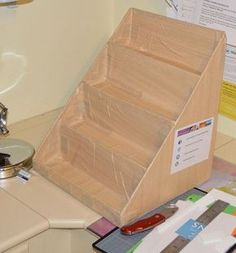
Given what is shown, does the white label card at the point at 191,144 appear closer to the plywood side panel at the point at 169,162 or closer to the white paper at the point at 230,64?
the plywood side panel at the point at 169,162

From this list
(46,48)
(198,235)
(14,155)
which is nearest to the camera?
(198,235)

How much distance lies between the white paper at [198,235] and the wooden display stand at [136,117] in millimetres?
67

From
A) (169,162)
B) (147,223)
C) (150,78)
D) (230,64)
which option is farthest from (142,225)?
(230,64)

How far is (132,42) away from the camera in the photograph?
4.28 ft

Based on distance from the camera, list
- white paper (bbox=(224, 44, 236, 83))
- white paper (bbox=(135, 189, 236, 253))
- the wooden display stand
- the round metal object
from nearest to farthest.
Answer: white paper (bbox=(135, 189, 236, 253)) < the wooden display stand < the round metal object < white paper (bbox=(224, 44, 236, 83))

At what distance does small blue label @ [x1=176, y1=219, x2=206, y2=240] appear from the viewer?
1.04m

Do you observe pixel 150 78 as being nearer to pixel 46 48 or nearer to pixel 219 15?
pixel 219 15

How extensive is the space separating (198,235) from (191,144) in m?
0.22

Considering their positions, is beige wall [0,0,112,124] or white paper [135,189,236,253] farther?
beige wall [0,0,112,124]

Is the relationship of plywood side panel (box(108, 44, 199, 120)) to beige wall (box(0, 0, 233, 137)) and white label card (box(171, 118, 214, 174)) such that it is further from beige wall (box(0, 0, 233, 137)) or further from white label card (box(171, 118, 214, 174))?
beige wall (box(0, 0, 233, 137))

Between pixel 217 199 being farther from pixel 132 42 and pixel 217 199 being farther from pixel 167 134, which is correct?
pixel 132 42

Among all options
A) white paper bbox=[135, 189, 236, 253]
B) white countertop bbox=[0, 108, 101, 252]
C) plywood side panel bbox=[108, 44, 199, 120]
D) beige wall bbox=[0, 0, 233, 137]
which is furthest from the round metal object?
white paper bbox=[135, 189, 236, 253]

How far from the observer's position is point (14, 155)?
1299 mm

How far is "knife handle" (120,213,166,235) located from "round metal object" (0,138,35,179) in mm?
331
